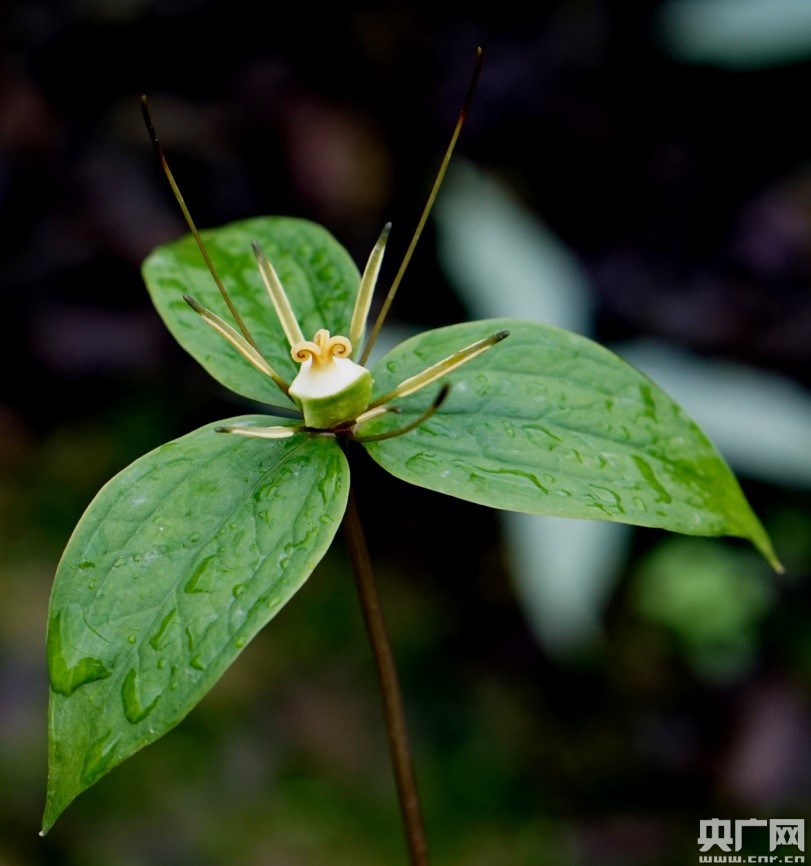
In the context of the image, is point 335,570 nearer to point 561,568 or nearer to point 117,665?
point 561,568

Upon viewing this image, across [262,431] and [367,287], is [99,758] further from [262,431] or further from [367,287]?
[367,287]

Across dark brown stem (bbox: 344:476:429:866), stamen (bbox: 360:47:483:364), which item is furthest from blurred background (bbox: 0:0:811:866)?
stamen (bbox: 360:47:483:364)

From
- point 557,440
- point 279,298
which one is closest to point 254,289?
point 279,298

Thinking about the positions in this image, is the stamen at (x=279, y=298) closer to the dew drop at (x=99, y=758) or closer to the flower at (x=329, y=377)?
the flower at (x=329, y=377)

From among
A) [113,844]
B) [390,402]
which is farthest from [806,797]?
[390,402]

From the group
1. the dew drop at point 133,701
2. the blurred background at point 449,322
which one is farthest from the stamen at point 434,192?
the blurred background at point 449,322

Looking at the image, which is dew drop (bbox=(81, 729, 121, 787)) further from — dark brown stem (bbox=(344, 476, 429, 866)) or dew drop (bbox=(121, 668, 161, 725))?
dark brown stem (bbox=(344, 476, 429, 866))
